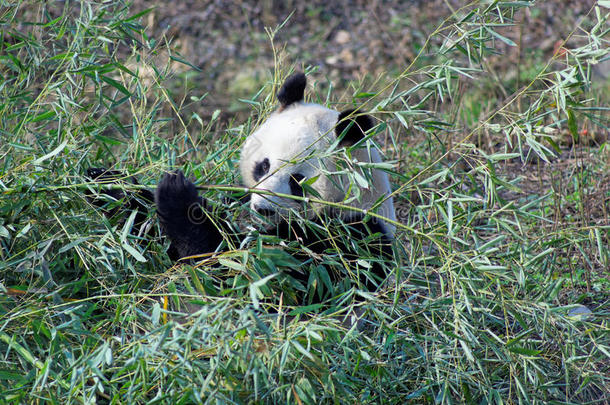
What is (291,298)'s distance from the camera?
246 cm

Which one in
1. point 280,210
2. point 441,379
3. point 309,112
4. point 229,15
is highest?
point 309,112

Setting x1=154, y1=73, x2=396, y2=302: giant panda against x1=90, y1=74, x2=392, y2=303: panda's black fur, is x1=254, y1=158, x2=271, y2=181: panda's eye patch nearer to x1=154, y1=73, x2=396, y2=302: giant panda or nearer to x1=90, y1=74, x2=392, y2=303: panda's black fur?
x1=154, y1=73, x2=396, y2=302: giant panda

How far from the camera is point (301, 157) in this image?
8.51 ft

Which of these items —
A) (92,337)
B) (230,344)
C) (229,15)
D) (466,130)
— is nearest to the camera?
(230,344)

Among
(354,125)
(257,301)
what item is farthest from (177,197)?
(257,301)

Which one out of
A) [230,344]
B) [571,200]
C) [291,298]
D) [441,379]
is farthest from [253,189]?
[571,200]

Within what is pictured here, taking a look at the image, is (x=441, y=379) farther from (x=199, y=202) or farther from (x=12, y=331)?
(x=12, y=331)

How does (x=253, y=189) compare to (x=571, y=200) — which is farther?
(x=571, y=200)

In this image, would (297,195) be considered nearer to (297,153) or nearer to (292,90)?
(297,153)

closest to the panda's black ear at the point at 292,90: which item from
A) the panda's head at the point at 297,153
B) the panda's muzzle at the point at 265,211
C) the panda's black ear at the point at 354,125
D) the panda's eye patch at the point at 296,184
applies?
the panda's head at the point at 297,153

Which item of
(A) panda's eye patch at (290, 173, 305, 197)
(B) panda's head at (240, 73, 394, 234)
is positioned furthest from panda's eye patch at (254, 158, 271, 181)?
(A) panda's eye patch at (290, 173, 305, 197)

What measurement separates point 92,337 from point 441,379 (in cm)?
116

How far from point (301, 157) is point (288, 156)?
72mm

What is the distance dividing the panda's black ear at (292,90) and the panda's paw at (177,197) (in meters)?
0.65
